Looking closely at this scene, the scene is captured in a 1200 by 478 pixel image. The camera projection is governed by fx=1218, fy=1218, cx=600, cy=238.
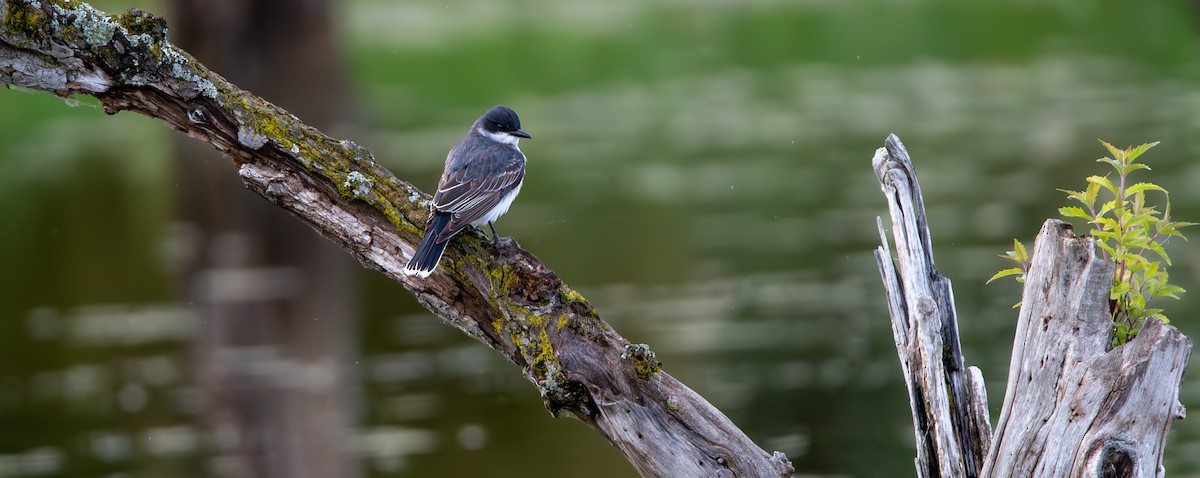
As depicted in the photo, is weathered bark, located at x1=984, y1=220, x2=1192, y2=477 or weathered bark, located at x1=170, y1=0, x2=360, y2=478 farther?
weathered bark, located at x1=170, y1=0, x2=360, y2=478

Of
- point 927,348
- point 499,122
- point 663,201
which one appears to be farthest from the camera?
point 663,201

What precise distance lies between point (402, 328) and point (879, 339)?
403 cm

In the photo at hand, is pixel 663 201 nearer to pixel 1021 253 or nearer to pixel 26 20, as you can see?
pixel 1021 253

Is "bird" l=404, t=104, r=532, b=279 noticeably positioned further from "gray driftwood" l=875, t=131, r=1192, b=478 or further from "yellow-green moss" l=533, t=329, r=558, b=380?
"gray driftwood" l=875, t=131, r=1192, b=478

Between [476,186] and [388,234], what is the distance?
39.3 inches

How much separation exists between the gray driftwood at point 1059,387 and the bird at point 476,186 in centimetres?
147

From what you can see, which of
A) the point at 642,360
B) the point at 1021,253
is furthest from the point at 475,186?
the point at 1021,253

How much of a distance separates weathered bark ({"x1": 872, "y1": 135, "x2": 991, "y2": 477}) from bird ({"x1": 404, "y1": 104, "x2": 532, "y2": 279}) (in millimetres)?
1286

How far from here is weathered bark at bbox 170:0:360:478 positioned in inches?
323

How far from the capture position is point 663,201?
12562 millimetres

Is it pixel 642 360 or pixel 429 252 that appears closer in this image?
pixel 642 360

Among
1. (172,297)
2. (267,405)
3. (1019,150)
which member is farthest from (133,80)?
(1019,150)

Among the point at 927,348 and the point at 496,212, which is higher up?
the point at 496,212

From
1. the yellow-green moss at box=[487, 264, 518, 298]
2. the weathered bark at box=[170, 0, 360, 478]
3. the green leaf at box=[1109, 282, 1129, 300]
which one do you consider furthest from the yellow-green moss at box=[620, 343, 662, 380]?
the weathered bark at box=[170, 0, 360, 478]
